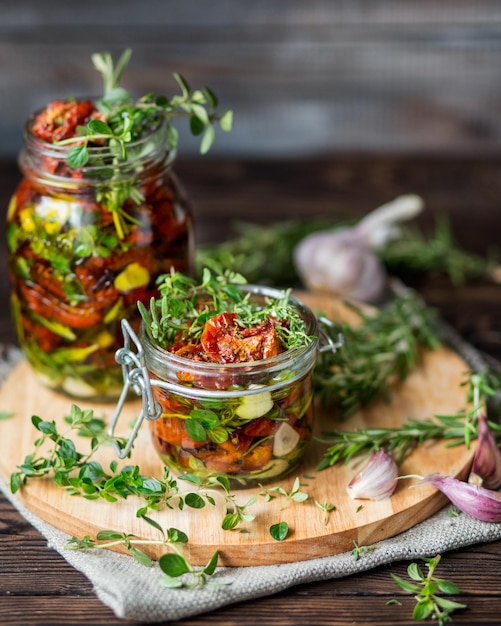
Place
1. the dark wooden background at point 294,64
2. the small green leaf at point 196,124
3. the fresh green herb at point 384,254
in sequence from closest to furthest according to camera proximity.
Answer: the small green leaf at point 196,124 → the fresh green herb at point 384,254 → the dark wooden background at point 294,64

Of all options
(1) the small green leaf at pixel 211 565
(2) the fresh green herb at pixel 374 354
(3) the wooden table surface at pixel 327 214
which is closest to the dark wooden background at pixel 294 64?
(3) the wooden table surface at pixel 327 214

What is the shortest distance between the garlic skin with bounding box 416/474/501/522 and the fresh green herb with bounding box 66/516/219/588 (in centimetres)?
38

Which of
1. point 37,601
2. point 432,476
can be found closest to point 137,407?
point 37,601

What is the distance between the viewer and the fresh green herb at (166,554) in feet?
3.97

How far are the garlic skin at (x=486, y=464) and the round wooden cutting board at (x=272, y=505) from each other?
0.09ft

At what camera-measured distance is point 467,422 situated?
1462 mm

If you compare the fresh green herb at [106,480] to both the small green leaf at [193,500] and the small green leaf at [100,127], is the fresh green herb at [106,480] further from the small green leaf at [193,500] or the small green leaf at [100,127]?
the small green leaf at [100,127]

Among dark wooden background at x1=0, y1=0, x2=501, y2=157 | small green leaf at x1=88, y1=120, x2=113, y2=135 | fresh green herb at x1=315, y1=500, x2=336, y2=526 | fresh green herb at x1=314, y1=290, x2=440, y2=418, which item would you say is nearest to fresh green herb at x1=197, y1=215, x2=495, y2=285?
fresh green herb at x1=314, y1=290, x2=440, y2=418

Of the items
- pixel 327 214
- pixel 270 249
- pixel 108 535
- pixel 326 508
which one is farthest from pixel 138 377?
pixel 327 214

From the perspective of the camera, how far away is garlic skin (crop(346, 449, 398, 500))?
4.43ft

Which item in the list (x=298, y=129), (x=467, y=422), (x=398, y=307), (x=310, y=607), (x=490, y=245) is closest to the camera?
(x=310, y=607)

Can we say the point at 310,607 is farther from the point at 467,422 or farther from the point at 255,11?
the point at 255,11

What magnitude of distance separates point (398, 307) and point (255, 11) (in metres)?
1.69

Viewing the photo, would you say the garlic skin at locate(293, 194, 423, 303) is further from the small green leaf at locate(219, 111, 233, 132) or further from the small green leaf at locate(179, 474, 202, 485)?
the small green leaf at locate(179, 474, 202, 485)
